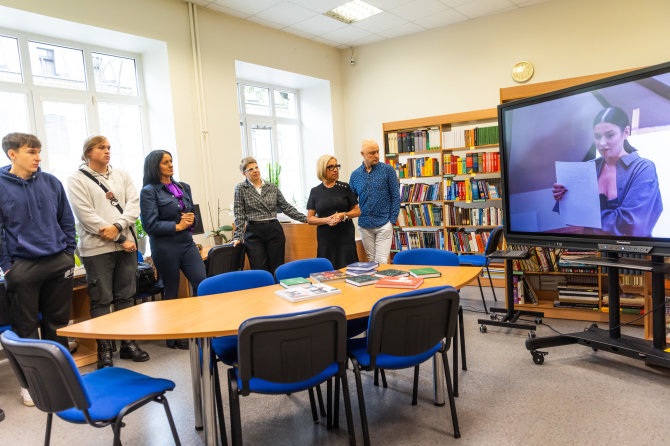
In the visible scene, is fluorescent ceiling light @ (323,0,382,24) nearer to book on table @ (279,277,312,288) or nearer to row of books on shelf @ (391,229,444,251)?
row of books on shelf @ (391,229,444,251)

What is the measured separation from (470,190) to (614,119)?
2401 mm

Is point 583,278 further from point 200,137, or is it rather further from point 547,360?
point 200,137

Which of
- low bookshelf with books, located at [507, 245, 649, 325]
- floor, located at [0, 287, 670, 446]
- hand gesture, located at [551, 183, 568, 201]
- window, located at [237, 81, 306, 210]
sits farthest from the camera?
window, located at [237, 81, 306, 210]

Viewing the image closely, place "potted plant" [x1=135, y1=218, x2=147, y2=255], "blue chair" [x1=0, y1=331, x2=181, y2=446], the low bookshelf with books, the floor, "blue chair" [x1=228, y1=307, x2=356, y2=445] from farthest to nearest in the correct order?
"potted plant" [x1=135, y1=218, x2=147, y2=255]
the low bookshelf with books
the floor
"blue chair" [x1=228, y1=307, x2=356, y2=445]
"blue chair" [x1=0, y1=331, x2=181, y2=446]

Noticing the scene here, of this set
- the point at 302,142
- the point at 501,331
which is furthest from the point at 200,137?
the point at 501,331

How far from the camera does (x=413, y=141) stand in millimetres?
5488

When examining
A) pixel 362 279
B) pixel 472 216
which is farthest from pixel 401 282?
pixel 472 216

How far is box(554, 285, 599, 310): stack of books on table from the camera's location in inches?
152

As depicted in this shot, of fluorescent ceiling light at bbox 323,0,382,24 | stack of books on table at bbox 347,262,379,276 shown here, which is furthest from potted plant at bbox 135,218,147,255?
fluorescent ceiling light at bbox 323,0,382,24

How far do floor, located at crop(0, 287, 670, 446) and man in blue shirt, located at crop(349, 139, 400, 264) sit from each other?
1244 mm

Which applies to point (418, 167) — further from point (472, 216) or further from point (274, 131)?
point (274, 131)

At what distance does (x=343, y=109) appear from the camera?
23.4 feet

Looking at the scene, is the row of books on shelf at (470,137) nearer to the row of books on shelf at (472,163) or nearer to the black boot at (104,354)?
the row of books on shelf at (472,163)

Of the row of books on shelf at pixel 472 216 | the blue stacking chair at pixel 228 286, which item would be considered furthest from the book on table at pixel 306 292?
the row of books on shelf at pixel 472 216
